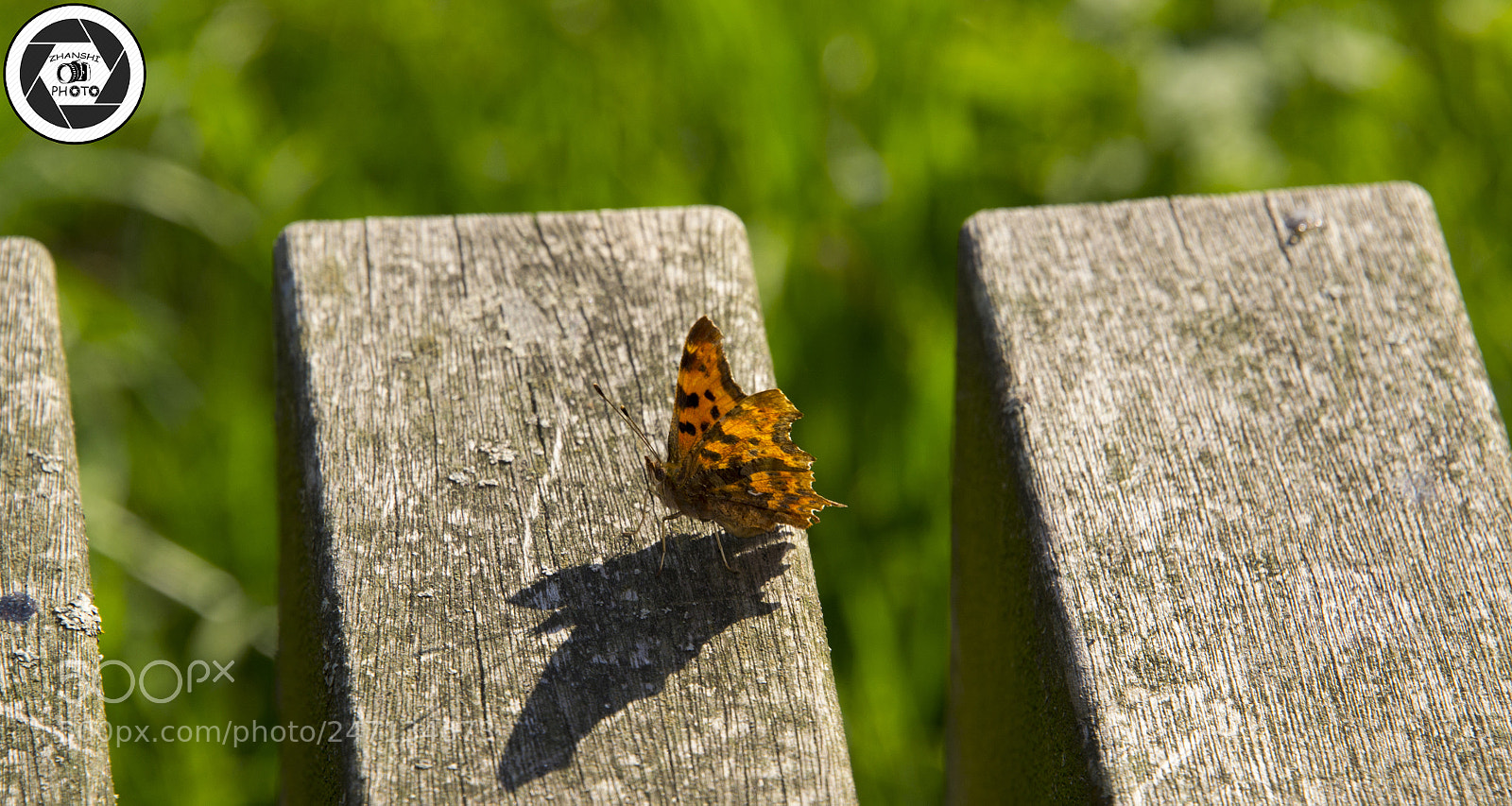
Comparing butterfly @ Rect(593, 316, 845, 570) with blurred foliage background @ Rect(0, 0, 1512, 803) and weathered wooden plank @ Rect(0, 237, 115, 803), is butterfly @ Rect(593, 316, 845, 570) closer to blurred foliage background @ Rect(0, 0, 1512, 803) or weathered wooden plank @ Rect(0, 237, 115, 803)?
weathered wooden plank @ Rect(0, 237, 115, 803)

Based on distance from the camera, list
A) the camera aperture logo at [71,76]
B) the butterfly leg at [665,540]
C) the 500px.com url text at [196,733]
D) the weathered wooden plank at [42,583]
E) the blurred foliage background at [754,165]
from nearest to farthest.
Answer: the weathered wooden plank at [42,583] < the butterfly leg at [665,540] < the camera aperture logo at [71,76] < the 500px.com url text at [196,733] < the blurred foliage background at [754,165]

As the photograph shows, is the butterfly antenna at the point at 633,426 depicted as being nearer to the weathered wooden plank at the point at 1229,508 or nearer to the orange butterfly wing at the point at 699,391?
the orange butterfly wing at the point at 699,391

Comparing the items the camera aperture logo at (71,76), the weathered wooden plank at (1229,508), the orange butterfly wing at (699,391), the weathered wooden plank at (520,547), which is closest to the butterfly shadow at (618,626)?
the weathered wooden plank at (520,547)

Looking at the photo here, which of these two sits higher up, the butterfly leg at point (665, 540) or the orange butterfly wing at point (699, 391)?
the orange butterfly wing at point (699, 391)

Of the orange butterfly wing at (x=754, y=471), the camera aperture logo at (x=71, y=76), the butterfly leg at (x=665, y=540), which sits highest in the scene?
the camera aperture logo at (x=71, y=76)

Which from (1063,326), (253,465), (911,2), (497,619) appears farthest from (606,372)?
(911,2)

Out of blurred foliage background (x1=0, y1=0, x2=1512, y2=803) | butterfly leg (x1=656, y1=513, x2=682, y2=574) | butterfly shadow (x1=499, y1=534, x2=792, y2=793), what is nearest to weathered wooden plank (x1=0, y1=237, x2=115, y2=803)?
butterfly shadow (x1=499, y1=534, x2=792, y2=793)

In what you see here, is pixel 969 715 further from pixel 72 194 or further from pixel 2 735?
pixel 72 194
